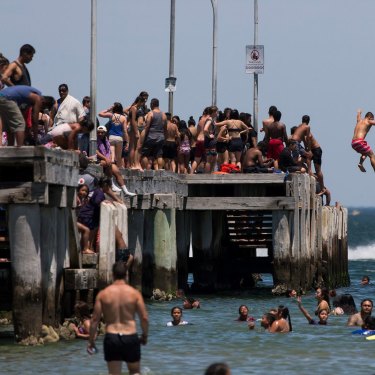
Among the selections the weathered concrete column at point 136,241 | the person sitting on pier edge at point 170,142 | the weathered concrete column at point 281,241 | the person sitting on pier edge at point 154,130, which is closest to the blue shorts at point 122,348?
the person sitting on pier edge at point 154,130

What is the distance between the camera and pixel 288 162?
37.1 m

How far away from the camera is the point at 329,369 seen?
75.9 ft

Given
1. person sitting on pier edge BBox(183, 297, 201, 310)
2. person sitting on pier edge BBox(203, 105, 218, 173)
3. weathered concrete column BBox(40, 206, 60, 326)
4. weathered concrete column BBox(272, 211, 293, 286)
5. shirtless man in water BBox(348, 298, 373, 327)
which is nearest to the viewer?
weathered concrete column BBox(40, 206, 60, 326)

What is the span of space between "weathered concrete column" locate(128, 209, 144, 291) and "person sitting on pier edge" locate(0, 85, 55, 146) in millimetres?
10226

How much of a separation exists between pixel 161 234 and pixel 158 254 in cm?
44

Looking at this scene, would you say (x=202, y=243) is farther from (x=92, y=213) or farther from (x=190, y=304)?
(x=92, y=213)

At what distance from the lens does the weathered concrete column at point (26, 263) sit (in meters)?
22.3

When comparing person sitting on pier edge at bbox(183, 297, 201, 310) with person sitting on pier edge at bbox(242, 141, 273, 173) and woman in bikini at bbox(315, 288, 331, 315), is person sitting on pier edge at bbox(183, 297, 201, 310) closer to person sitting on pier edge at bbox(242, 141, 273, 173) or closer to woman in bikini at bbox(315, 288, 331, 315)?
woman in bikini at bbox(315, 288, 331, 315)

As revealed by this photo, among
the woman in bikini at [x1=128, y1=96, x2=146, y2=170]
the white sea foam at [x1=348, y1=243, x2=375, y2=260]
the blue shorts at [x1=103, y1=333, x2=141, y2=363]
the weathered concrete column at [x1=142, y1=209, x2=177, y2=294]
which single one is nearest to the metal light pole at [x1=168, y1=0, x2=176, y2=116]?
the weathered concrete column at [x1=142, y1=209, x2=177, y2=294]

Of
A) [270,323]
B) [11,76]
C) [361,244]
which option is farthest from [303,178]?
[361,244]

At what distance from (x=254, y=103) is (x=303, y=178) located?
1373 centimetres

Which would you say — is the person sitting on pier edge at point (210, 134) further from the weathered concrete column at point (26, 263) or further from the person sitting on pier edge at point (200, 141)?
the weathered concrete column at point (26, 263)

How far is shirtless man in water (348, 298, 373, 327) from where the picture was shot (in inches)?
1136

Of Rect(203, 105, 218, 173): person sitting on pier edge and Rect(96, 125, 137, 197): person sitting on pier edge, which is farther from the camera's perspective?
Rect(203, 105, 218, 173): person sitting on pier edge
